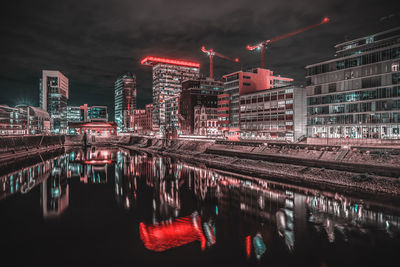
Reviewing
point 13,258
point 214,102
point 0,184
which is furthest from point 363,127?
point 214,102

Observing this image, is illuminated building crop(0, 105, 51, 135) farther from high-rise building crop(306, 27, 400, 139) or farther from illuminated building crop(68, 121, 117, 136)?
high-rise building crop(306, 27, 400, 139)

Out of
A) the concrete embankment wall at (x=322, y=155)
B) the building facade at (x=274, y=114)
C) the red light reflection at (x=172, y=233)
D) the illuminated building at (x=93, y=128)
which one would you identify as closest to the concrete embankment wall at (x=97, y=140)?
the illuminated building at (x=93, y=128)

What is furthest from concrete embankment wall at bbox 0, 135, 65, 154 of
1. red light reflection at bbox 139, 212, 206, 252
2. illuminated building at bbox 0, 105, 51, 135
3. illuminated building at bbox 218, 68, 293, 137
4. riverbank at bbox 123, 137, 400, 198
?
illuminated building at bbox 218, 68, 293, 137

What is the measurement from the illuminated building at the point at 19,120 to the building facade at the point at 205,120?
258ft

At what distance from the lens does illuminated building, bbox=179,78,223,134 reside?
14712cm

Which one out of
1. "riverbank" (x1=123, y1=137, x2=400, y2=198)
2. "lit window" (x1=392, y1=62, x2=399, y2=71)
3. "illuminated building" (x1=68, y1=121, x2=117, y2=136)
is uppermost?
"lit window" (x1=392, y1=62, x2=399, y2=71)

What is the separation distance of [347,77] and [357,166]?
41281mm

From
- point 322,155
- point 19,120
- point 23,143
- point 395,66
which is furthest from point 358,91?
point 19,120

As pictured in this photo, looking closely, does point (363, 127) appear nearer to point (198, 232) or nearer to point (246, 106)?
point (246, 106)

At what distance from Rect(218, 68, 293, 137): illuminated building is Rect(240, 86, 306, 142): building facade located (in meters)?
6.76

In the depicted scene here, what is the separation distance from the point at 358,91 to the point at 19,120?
130 meters

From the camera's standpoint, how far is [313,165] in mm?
45375

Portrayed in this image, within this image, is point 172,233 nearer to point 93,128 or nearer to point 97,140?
point 97,140

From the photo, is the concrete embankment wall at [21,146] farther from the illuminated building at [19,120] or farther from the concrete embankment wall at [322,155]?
the concrete embankment wall at [322,155]
